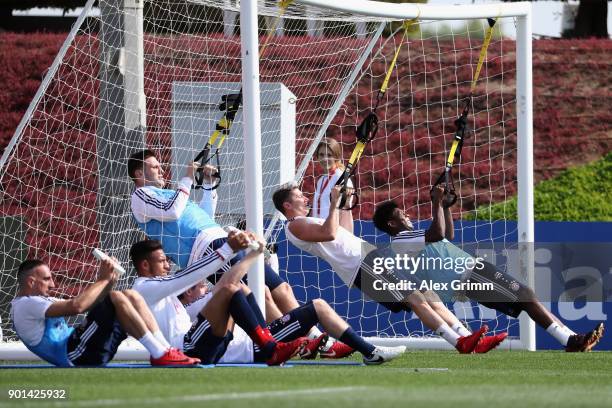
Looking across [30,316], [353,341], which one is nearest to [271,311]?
[353,341]

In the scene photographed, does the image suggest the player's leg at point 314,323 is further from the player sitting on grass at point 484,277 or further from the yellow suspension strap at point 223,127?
the player sitting on grass at point 484,277

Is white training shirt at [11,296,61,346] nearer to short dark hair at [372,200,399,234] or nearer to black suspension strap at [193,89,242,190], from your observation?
black suspension strap at [193,89,242,190]

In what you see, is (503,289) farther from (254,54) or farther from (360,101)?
(360,101)

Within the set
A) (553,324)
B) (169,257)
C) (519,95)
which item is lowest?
(553,324)

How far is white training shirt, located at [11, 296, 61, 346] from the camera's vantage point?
915 centimetres

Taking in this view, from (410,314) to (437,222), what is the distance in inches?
114

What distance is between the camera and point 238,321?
9.38m

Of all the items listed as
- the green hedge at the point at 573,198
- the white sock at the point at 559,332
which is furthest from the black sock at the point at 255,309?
the green hedge at the point at 573,198

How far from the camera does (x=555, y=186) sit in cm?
2252

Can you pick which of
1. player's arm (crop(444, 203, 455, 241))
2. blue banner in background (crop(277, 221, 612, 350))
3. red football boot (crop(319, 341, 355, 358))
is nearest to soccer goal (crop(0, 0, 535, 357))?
blue banner in background (crop(277, 221, 612, 350))

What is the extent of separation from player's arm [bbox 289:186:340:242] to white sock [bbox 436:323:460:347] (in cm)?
139

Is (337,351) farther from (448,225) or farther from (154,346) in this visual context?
(154,346)

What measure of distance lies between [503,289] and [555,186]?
10574mm

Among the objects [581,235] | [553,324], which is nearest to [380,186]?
[581,235]
